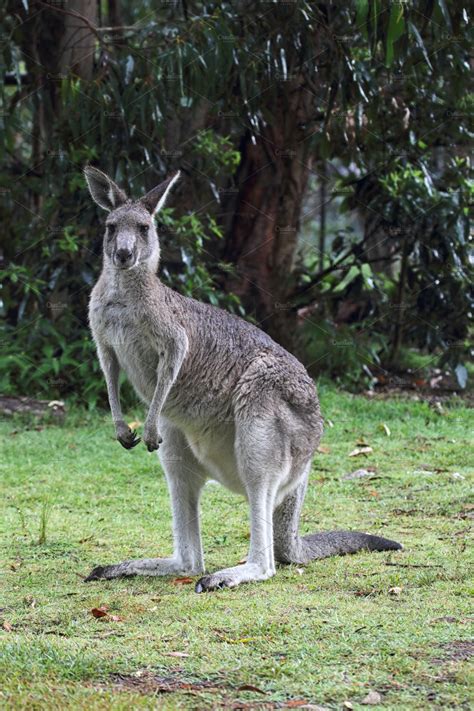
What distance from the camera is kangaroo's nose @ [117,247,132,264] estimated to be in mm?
4332

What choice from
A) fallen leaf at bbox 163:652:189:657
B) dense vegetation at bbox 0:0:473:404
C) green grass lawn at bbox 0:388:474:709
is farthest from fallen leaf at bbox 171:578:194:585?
dense vegetation at bbox 0:0:473:404

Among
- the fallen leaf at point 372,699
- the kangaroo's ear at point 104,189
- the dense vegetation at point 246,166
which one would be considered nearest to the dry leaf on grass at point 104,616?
the fallen leaf at point 372,699

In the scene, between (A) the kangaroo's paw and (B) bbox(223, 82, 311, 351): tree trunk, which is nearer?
(A) the kangaroo's paw

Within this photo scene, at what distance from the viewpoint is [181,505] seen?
15.0 feet

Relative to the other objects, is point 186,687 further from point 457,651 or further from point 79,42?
point 79,42

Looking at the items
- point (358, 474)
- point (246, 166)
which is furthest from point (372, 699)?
point (246, 166)

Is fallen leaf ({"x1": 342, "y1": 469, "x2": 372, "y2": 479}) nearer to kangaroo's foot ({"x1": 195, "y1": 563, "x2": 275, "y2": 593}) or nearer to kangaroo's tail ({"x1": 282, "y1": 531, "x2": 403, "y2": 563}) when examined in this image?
kangaroo's tail ({"x1": 282, "y1": 531, "x2": 403, "y2": 563})

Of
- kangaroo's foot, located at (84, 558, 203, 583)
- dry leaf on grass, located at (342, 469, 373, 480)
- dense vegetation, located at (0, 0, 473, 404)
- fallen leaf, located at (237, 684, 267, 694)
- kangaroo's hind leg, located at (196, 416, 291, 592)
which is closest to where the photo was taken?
fallen leaf, located at (237, 684, 267, 694)

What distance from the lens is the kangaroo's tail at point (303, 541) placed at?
4.59m

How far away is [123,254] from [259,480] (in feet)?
3.47

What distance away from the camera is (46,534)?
518cm

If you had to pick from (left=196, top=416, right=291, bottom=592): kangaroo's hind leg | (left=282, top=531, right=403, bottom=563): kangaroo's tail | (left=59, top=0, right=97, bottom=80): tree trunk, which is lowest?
(left=282, top=531, right=403, bottom=563): kangaroo's tail

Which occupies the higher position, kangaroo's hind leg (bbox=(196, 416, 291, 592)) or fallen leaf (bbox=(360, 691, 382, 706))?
kangaroo's hind leg (bbox=(196, 416, 291, 592))

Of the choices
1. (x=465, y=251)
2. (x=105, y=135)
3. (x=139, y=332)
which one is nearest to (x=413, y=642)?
(x=139, y=332)
